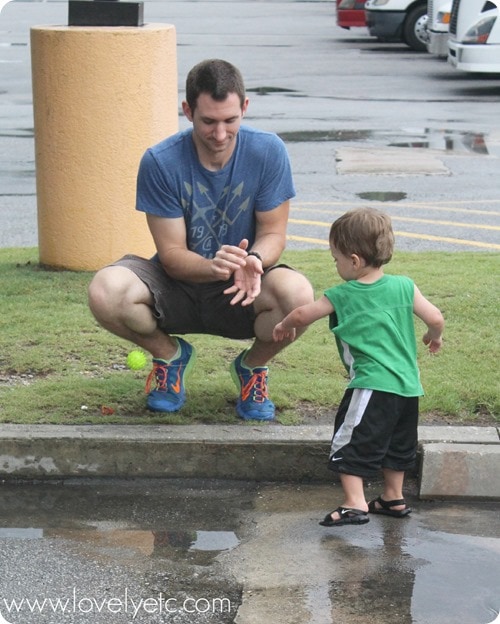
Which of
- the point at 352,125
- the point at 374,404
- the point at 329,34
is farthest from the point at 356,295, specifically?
the point at 329,34

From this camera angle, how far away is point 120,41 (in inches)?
274

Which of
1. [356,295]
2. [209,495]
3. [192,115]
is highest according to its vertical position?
[192,115]

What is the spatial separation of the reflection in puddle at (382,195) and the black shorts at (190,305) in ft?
18.4

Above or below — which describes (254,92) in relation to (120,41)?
below

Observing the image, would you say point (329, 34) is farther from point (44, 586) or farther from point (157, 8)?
point (44, 586)

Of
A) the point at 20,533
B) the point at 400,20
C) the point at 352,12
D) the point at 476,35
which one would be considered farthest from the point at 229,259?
the point at 352,12

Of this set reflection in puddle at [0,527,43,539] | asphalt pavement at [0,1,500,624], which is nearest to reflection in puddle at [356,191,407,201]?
asphalt pavement at [0,1,500,624]

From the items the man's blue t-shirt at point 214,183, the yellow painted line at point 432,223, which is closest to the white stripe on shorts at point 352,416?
the man's blue t-shirt at point 214,183

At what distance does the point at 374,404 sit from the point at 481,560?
682mm

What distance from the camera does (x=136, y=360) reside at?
5.34 meters

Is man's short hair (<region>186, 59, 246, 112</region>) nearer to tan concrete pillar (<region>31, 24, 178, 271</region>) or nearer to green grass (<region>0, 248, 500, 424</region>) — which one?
green grass (<region>0, 248, 500, 424</region>)

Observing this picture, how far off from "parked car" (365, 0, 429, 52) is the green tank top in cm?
1865

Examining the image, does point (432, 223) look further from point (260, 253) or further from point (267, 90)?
point (267, 90)

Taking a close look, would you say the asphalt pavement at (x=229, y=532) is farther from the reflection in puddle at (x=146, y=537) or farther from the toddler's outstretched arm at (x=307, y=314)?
the toddler's outstretched arm at (x=307, y=314)
